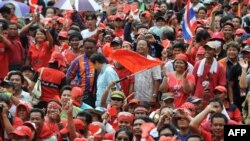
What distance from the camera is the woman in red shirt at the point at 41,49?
20.8 meters

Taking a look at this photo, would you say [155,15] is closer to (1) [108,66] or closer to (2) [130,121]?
(1) [108,66]

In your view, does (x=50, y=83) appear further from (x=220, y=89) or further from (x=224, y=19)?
(x=224, y=19)

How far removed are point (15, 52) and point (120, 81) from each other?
7.85 ft

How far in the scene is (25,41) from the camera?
71.3 feet

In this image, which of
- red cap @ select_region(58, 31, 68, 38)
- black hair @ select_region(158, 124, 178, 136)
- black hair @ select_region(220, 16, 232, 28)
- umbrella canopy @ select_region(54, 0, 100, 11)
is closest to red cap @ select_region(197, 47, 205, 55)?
black hair @ select_region(220, 16, 232, 28)

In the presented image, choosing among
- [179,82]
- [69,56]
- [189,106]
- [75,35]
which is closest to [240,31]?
[75,35]

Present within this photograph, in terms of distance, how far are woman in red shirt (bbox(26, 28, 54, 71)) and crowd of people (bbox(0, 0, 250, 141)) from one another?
0.02 m

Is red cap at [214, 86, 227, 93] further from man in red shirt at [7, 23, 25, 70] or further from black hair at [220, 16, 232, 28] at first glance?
black hair at [220, 16, 232, 28]

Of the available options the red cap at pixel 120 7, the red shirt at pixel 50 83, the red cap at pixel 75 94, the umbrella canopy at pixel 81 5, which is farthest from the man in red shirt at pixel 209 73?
the red cap at pixel 120 7

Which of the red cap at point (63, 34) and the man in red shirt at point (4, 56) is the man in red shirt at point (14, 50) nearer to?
the man in red shirt at point (4, 56)

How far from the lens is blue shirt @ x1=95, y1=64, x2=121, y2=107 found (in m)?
18.7

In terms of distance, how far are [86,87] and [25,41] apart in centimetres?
277

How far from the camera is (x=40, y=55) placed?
20.9 metres

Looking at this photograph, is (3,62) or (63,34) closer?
(3,62)
